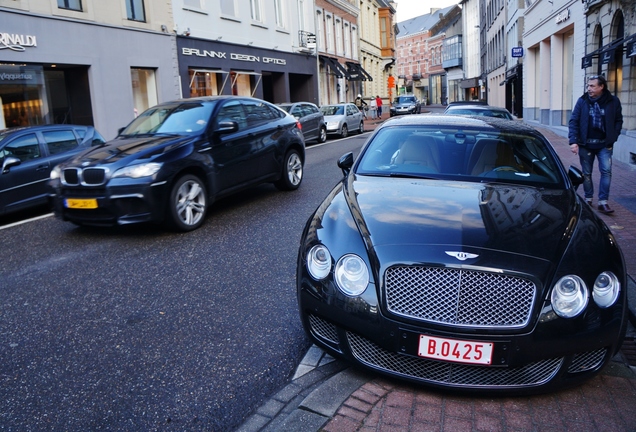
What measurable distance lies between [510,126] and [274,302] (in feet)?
8.80

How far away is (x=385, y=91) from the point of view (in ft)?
197

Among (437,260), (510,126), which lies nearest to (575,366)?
(437,260)

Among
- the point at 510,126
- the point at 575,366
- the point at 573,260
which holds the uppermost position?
→ the point at 510,126

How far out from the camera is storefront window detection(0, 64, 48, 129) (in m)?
15.5

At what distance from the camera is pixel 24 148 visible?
8.83 metres

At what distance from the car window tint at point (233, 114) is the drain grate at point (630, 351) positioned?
593cm

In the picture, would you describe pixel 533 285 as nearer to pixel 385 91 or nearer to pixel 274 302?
pixel 274 302

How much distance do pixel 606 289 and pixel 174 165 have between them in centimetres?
525

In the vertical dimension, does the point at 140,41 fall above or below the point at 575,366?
above

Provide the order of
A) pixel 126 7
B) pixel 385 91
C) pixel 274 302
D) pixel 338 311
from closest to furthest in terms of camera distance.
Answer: pixel 338 311 → pixel 274 302 → pixel 126 7 → pixel 385 91

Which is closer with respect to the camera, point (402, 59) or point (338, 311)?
point (338, 311)

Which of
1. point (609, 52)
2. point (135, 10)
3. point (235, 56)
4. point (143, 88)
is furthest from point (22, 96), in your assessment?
point (609, 52)

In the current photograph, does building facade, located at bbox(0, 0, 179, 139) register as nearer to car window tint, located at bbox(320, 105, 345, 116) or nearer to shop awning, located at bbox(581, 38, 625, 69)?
car window tint, located at bbox(320, 105, 345, 116)

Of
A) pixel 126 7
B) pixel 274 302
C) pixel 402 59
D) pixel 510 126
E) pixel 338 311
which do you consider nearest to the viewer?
pixel 338 311
